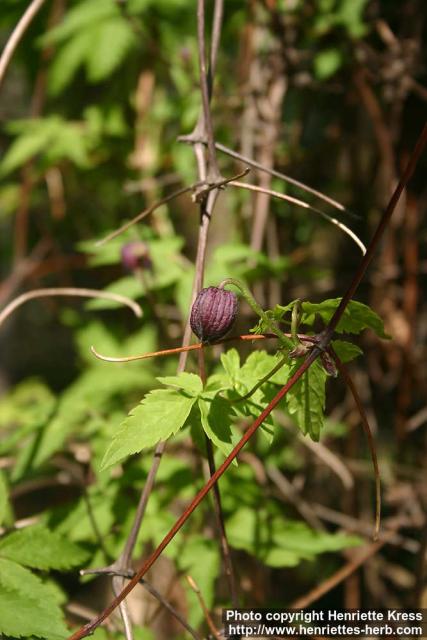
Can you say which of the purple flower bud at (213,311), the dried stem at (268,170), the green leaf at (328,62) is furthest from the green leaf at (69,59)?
the purple flower bud at (213,311)

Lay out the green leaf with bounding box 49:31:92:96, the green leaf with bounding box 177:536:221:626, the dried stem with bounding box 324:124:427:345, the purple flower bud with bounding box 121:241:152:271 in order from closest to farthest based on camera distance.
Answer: the dried stem with bounding box 324:124:427:345
the green leaf with bounding box 177:536:221:626
the purple flower bud with bounding box 121:241:152:271
the green leaf with bounding box 49:31:92:96

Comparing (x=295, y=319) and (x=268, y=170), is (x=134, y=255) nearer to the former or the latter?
(x=268, y=170)

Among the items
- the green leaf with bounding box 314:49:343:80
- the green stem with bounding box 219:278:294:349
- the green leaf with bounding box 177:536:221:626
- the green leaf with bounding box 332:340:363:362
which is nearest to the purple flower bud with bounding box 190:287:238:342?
the green stem with bounding box 219:278:294:349

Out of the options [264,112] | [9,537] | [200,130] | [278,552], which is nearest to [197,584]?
[278,552]

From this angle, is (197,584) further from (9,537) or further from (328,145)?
(328,145)

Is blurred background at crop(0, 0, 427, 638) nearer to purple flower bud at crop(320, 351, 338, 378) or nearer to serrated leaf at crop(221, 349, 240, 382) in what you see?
serrated leaf at crop(221, 349, 240, 382)

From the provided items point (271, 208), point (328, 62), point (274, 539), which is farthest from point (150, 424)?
point (328, 62)

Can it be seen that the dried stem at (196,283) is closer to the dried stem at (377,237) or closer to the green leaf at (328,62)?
the dried stem at (377,237)
